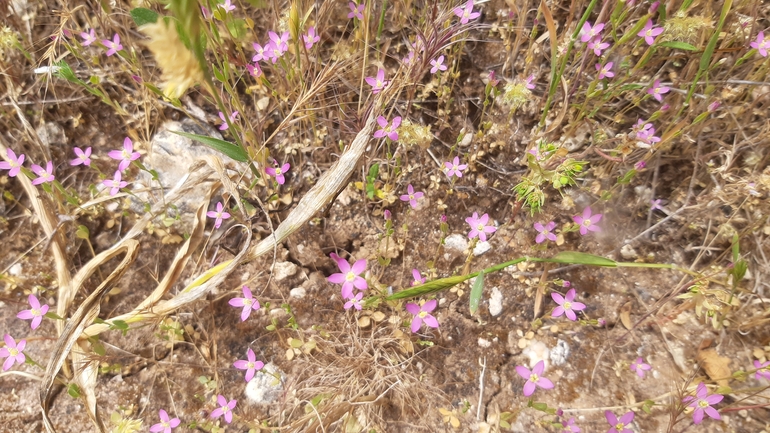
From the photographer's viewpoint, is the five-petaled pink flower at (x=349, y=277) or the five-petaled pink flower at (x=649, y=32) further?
the five-petaled pink flower at (x=649, y=32)

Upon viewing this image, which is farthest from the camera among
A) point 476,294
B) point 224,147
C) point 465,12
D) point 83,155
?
point 83,155

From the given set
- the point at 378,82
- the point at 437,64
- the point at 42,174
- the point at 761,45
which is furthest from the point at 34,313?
the point at 761,45

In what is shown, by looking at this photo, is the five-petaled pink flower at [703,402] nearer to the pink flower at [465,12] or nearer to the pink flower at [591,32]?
the pink flower at [591,32]

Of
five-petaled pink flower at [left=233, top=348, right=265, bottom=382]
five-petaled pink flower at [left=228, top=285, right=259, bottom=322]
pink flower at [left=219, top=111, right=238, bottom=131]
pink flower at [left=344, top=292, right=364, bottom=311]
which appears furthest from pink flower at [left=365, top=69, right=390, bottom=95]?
five-petaled pink flower at [left=233, top=348, right=265, bottom=382]

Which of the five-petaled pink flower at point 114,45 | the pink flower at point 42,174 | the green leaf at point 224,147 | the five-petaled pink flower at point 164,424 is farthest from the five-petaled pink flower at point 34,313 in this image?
the five-petaled pink flower at point 114,45

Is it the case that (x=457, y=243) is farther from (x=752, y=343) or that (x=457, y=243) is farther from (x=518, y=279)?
(x=752, y=343)

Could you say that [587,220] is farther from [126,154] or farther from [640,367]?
[126,154]

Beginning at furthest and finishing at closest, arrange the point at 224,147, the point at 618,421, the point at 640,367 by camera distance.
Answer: the point at 640,367
the point at 618,421
the point at 224,147

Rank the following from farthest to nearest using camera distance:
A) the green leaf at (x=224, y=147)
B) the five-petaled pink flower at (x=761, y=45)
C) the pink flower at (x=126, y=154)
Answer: the pink flower at (x=126, y=154) < the five-petaled pink flower at (x=761, y=45) < the green leaf at (x=224, y=147)
